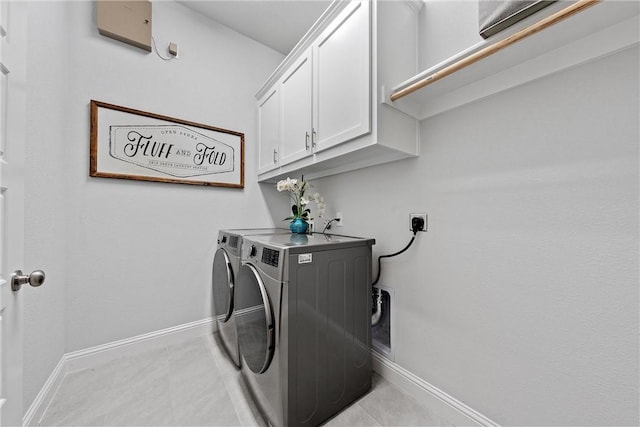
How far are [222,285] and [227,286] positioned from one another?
0.16 m

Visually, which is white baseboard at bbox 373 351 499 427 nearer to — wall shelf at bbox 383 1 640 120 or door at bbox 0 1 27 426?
wall shelf at bbox 383 1 640 120

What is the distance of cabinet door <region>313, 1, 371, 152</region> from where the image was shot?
1170 mm

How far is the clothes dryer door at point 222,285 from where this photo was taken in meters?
1.64

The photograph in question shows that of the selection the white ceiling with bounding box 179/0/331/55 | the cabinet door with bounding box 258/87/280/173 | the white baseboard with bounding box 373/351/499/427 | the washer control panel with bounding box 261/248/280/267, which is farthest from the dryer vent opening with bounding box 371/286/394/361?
the white ceiling with bounding box 179/0/331/55

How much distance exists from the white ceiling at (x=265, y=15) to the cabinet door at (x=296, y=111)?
2.09 feet

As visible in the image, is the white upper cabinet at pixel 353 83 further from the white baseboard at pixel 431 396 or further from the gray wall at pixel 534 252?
the white baseboard at pixel 431 396

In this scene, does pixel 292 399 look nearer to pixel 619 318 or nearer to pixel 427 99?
pixel 619 318

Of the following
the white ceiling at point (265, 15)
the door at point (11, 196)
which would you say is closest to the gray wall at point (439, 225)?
the white ceiling at point (265, 15)

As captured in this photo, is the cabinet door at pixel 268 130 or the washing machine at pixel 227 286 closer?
the washing machine at pixel 227 286

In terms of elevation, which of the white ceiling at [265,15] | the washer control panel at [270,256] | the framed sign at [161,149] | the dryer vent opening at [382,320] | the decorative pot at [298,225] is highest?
the white ceiling at [265,15]

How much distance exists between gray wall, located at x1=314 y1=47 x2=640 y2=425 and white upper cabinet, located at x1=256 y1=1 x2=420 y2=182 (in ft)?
0.94

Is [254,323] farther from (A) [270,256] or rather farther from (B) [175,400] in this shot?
(B) [175,400]

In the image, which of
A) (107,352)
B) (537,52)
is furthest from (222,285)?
(537,52)

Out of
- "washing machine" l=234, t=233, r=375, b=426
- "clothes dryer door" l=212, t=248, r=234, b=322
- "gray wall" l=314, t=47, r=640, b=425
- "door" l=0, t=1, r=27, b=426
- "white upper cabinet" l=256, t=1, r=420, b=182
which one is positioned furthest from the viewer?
"clothes dryer door" l=212, t=248, r=234, b=322
